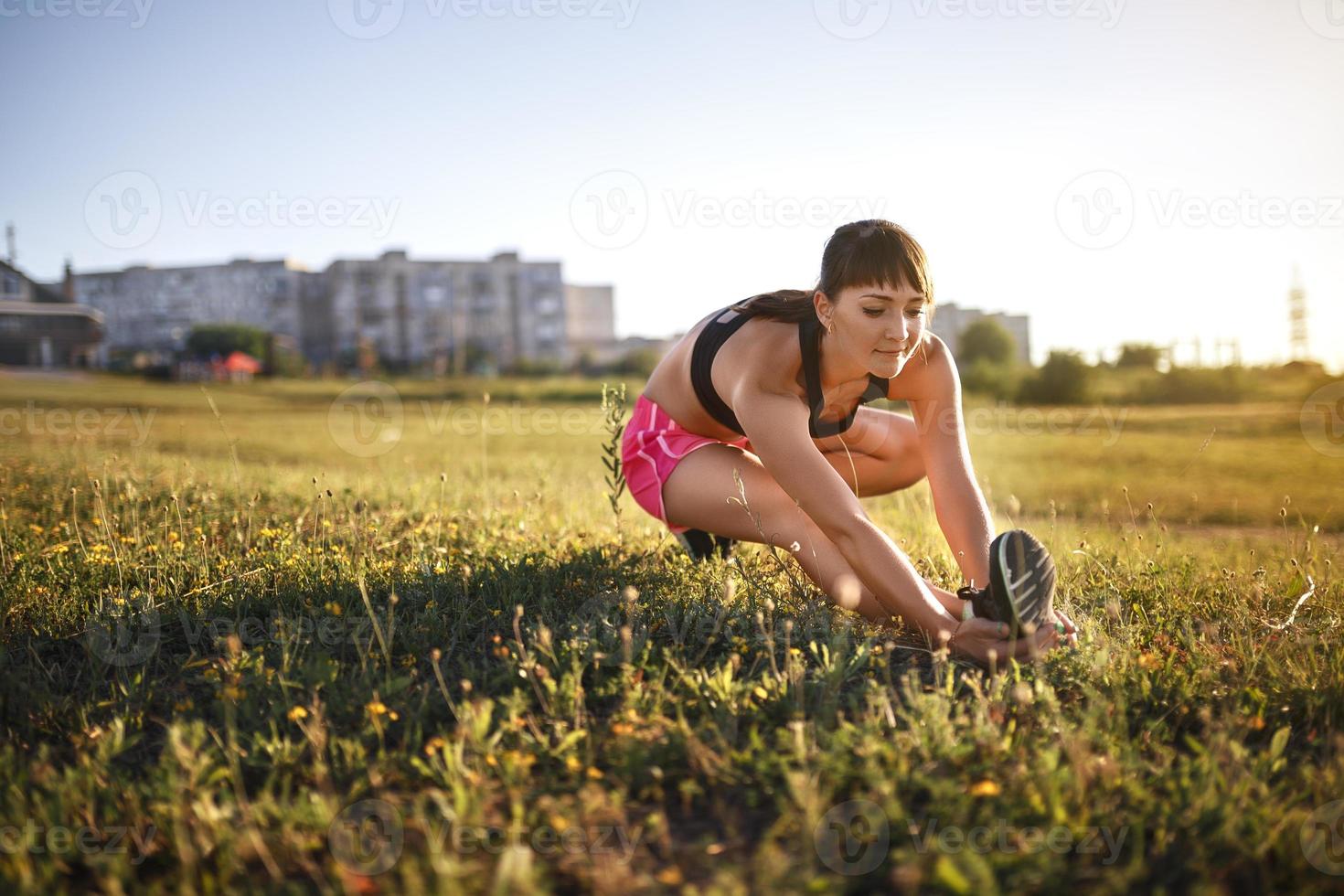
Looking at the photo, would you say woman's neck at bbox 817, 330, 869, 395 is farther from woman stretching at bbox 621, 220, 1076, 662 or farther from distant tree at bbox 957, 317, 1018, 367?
distant tree at bbox 957, 317, 1018, 367

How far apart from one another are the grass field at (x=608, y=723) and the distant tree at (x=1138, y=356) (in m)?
42.8

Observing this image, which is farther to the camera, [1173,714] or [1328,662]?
[1328,662]

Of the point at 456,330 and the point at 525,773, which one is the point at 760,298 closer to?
the point at 525,773

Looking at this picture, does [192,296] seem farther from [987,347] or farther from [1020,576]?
[1020,576]

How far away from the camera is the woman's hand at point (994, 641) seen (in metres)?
2.84

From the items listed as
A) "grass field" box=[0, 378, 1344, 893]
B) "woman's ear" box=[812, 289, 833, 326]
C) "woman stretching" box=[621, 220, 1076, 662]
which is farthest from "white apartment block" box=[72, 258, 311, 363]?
"woman's ear" box=[812, 289, 833, 326]

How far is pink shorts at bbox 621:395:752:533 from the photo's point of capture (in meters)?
4.18

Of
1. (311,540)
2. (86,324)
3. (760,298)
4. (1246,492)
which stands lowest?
(1246,492)

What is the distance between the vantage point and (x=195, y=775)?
2.14 m

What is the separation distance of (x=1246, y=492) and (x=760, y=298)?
1198cm

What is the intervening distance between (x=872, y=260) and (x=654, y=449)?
156 cm

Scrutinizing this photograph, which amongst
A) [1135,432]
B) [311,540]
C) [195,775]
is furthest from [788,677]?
[1135,432]

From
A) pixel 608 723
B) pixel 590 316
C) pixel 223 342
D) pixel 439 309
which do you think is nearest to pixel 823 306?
pixel 608 723

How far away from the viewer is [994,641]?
2.87 m
